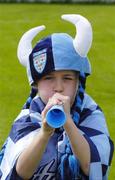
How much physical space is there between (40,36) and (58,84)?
328 inches

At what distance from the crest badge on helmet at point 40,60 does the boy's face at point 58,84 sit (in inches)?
2.2

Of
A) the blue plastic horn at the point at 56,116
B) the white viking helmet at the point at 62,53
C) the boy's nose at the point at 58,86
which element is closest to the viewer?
the blue plastic horn at the point at 56,116

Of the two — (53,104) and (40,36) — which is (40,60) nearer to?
(53,104)

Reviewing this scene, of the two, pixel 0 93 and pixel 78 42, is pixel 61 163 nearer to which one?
pixel 78 42

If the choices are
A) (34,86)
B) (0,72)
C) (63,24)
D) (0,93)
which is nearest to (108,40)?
(63,24)

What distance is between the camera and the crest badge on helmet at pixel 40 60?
143 inches

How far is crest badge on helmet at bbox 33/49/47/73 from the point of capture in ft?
11.9

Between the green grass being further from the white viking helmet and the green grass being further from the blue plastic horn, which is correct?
the blue plastic horn

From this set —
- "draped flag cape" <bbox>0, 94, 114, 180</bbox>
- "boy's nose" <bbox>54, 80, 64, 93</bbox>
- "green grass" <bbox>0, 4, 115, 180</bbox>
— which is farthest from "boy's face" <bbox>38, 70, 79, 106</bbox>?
"green grass" <bbox>0, 4, 115, 180</bbox>

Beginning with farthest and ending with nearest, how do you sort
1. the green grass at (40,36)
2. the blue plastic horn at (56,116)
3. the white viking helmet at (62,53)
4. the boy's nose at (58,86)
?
the green grass at (40,36) → the white viking helmet at (62,53) → the boy's nose at (58,86) → the blue plastic horn at (56,116)

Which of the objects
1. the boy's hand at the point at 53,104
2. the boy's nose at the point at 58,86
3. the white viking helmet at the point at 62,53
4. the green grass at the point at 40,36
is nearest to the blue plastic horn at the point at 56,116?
Answer: the boy's hand at the point at 53,104

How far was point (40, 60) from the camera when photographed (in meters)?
3.64

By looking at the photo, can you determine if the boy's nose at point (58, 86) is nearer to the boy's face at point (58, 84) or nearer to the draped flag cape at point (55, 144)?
the boy's face at point (58, 84)

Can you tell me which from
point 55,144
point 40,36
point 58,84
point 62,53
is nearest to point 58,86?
point 58,84
